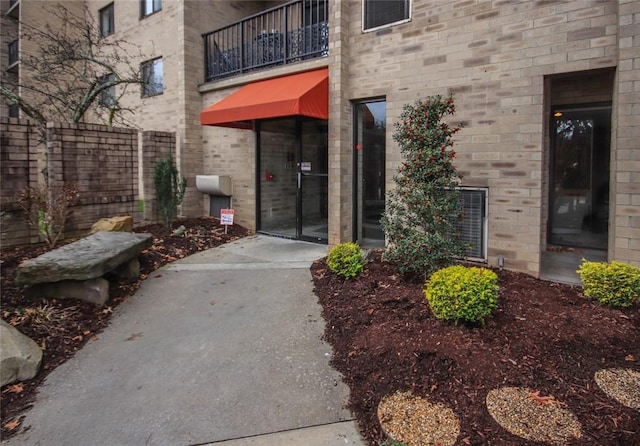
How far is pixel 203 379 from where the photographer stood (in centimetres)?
334

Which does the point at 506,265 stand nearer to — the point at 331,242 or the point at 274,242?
the point at 331,242

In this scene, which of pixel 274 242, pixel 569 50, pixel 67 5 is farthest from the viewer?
pixel 67 5

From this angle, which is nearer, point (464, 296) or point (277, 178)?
point (464, 296)

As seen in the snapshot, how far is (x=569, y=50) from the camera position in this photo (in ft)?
16.5

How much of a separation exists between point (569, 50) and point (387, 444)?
17.3ft

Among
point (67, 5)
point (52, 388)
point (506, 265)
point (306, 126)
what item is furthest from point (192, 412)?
point (67, 5)

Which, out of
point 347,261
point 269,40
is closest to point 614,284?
point 347,261

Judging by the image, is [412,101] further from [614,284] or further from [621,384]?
[621,384]

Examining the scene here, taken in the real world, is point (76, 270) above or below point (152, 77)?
below

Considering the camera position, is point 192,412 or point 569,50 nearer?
point 192,412

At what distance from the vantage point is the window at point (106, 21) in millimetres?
13781

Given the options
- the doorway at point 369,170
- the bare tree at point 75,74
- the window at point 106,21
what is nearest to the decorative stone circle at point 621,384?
the doorway at point 369,170

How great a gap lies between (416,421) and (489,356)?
0.91 m

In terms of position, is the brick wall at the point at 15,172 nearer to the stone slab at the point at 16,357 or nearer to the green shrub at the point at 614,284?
the stone slab at the point at 16,357
